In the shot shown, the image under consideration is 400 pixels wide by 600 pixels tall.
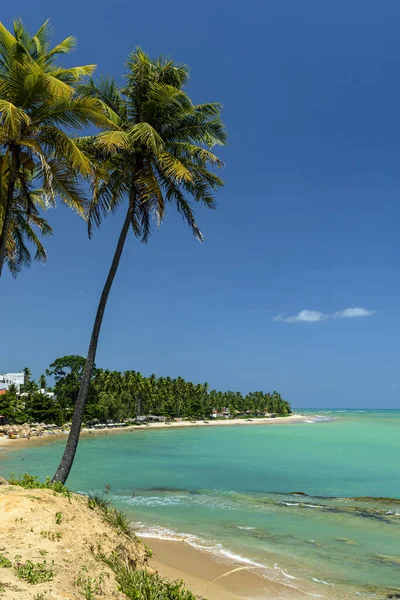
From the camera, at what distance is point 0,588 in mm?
5445

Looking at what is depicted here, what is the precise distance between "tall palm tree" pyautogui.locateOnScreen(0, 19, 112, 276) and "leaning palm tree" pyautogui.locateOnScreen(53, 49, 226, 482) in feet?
3.26

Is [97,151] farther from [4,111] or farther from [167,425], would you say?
[167,425]

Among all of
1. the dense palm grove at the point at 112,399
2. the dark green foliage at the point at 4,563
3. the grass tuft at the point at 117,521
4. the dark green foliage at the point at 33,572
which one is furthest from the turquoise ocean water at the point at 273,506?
the dense palm grove at the point at 112,399

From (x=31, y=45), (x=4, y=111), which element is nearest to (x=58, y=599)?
(x=4, y=111)

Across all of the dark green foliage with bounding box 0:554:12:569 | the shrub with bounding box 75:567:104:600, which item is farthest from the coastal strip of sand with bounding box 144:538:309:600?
the dark green foliage with bounding box 0:554:12:569

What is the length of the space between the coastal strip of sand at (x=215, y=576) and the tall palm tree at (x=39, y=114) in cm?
997

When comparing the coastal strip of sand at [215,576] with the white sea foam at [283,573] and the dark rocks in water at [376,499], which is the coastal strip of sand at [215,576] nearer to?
the white sea foam at [283,573]

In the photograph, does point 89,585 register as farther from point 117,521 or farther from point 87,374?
point 87,374

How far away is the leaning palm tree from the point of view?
13.2 meters

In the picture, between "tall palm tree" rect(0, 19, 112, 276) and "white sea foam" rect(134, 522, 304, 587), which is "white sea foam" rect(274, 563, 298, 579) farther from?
"tall palm tree" rect(0, 19, 112, 276)

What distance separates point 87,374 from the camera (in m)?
12.3

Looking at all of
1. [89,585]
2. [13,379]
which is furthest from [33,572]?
[13,379]

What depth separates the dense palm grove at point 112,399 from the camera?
67625mm

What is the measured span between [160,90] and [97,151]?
2.84m
